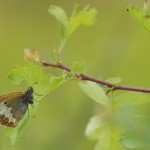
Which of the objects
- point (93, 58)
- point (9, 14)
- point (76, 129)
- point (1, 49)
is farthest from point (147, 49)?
point (9, 14)

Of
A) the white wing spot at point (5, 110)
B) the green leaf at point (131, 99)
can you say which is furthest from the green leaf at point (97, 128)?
the white wing spot at point (5, 110)

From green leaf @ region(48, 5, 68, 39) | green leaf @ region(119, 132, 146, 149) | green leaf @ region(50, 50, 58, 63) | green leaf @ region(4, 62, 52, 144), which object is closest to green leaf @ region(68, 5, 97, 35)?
green leaf @ region(48, 5, 68, 39)

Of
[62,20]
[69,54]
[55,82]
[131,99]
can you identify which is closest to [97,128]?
[131,99]

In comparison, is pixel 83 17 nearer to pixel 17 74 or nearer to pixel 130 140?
pixel 17 74

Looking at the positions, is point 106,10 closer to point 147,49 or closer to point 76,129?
point 147,49

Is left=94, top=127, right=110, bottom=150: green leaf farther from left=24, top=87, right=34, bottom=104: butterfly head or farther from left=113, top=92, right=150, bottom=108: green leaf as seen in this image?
left=24, top=87, right=34, bottom=104: butterfly head

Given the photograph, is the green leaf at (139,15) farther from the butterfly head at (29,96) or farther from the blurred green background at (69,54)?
the blurred green background at (69,54)
